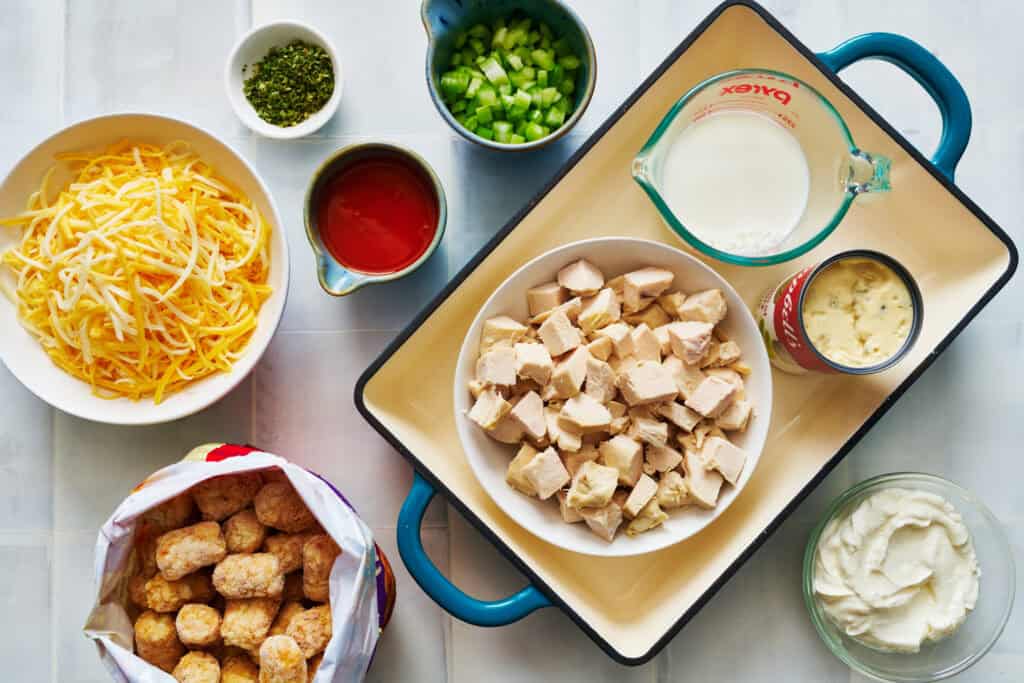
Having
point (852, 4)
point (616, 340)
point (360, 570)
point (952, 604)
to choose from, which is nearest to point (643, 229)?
point (616, 340)

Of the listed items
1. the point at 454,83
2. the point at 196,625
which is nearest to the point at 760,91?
the point at 454,83

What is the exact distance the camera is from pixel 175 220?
4.67 ft

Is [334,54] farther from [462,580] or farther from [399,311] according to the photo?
[462,580]

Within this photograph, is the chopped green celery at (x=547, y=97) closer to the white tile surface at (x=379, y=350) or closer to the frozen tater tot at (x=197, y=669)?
the white tile surface at (x=379, y=350)

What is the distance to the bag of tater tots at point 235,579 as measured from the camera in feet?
4.27

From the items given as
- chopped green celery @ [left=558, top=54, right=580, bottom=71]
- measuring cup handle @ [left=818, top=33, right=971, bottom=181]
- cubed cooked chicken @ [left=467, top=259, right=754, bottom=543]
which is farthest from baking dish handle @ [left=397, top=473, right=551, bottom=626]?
measuring cup handle @ [left=818, top=33, right=971, bottom=181]

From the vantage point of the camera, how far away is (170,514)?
1.38m

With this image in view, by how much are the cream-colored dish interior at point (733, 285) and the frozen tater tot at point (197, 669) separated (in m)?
0.44

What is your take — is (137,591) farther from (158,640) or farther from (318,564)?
(318,564)

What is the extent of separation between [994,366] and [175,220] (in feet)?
4.85

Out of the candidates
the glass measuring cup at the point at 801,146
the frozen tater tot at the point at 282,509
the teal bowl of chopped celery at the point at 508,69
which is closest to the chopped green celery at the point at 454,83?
the teal bowl of chopped celery at the point at 508,69

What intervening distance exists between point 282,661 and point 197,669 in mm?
154

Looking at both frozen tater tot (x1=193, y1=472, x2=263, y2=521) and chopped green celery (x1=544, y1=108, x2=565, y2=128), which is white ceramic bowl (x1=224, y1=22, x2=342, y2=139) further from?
frozen tater tot (x1=193, y1=472, x2=263, y2=521)

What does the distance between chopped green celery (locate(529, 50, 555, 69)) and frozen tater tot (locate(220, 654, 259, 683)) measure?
1086 millimetres
